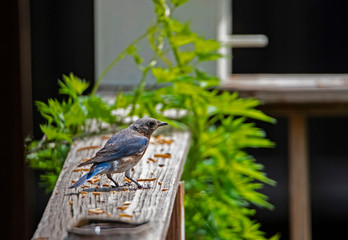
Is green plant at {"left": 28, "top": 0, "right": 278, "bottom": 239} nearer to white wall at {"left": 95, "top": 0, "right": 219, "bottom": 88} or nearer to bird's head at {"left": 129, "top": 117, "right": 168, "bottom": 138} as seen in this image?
bird's head at {"left": 129, "top": 117, "right": 168, "bottom": 138}

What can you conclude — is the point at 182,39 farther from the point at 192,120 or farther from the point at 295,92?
the point at 295,92

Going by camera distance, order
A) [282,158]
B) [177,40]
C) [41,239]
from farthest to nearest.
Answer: [282,158]
[177,40]
[41,239]

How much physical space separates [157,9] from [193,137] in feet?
1.81

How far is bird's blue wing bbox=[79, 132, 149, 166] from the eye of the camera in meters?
1.68

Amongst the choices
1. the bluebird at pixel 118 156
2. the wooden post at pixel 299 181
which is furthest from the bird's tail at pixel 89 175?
the wooden post at pixel 299 181

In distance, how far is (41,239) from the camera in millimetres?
1353

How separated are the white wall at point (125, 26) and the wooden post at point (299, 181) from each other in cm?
71

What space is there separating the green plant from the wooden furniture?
22.8 inches

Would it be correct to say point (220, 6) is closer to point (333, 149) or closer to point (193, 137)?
point (193, 137)

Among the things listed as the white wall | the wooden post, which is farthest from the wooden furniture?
the white wall

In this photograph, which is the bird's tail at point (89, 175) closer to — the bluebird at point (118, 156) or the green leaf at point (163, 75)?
the bluebird at point (118, 156)

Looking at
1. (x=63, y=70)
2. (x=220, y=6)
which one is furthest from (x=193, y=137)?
(x=63, y=70)

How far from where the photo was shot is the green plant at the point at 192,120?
2699 mm

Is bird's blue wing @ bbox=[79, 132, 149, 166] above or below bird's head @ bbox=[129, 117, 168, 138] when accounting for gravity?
below
